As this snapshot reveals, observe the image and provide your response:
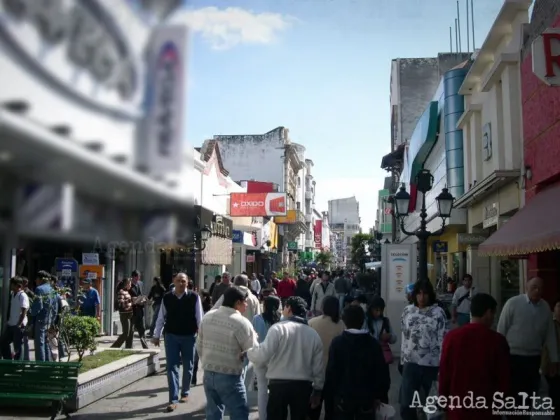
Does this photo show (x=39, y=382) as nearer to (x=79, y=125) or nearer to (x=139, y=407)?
(x=139, y=407)

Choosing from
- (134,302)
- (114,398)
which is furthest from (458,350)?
(134,302)

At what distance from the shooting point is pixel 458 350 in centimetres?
436

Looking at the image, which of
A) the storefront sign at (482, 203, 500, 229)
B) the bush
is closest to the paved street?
the bush

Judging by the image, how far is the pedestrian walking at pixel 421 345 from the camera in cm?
568

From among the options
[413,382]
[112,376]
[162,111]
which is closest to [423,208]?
[413,382]

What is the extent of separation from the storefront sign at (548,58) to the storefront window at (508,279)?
8.93 meters

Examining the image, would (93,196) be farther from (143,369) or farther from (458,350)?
(143,369)

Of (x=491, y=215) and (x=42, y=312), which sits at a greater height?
(x=491, y=215)

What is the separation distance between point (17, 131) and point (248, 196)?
2483 cm

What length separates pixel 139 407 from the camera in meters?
7.13

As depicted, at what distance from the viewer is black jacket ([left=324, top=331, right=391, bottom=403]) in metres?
4.67

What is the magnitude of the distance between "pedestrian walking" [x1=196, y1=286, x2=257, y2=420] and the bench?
A: 1924 millimetres

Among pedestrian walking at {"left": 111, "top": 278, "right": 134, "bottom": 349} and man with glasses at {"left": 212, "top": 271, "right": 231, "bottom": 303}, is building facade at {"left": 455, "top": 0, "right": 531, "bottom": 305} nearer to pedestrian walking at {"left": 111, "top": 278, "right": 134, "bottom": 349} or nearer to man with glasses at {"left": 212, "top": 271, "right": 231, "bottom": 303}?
man with glasses at {"left": 212, "top": 271, "right": 231, "bottom": 303}

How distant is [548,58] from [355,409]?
5486mm
